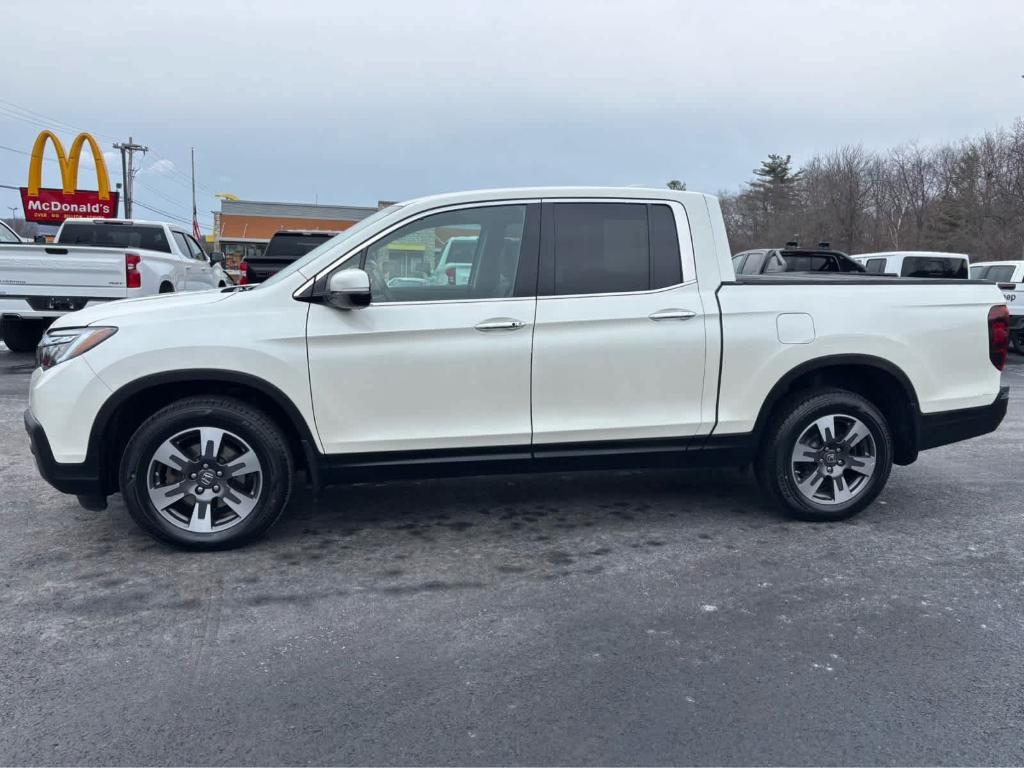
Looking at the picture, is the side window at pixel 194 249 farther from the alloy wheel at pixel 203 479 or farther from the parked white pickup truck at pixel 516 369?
the alloy wheel at pixel 203 479

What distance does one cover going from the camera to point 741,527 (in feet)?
16.7

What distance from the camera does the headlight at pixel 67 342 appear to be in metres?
4.39

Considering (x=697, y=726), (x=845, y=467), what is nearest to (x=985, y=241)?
(x=845, y=467)

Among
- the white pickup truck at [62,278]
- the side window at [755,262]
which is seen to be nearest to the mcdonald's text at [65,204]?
the white pickup truck at [62,278]

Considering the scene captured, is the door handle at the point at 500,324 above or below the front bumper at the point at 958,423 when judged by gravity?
above

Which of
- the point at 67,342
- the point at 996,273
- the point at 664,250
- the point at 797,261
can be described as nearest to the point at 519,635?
the point at 664,250

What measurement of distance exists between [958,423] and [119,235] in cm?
1364

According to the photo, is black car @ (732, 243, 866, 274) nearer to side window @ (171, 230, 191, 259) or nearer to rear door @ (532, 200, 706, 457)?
side window @ (171, 230, 191, 259)

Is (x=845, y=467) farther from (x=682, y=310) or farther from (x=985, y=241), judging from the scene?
(x=985, y=241)

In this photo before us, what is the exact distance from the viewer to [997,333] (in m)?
5.27

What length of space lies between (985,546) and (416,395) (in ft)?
10.5

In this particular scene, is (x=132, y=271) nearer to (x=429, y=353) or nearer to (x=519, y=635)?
(x=429, y=353)

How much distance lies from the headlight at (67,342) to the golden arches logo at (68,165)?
37006mm

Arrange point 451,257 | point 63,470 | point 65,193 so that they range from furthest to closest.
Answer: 1. point 65,193
2. point 451,257
3. point 63,470
